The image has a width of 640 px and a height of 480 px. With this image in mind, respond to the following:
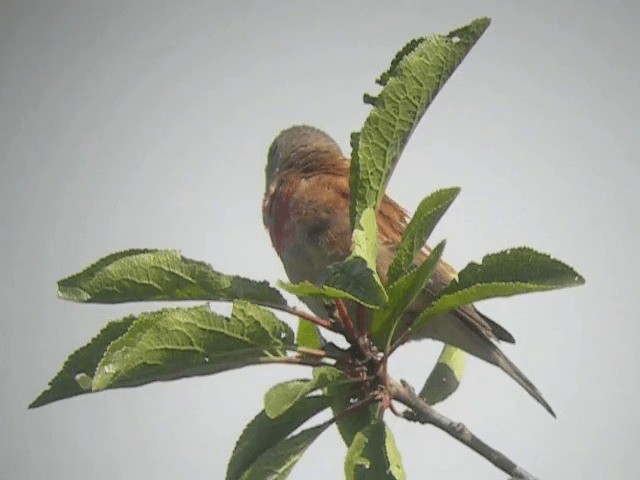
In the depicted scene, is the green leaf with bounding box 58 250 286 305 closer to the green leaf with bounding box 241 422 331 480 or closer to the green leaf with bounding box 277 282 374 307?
the green leaf with bounding box 277 282 374 307

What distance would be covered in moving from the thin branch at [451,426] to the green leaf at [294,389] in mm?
114

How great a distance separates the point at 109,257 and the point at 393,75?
2.03ft

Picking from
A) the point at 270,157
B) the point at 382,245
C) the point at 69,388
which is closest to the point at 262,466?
the point at 69,388

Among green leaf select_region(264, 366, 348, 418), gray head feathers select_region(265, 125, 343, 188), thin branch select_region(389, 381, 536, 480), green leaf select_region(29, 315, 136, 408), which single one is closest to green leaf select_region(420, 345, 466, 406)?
thin branch select_region(389, 381, 536, 480)

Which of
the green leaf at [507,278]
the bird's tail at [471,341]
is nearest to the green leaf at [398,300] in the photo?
the green leaf at [507,278]

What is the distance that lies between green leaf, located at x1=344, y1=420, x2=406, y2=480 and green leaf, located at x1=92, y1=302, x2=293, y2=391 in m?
0.21

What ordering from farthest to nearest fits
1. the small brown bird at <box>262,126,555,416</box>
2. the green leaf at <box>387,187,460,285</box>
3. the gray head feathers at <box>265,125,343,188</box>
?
1. the gray head feathers at <box>265,125,343,188</box>
2. the small brown bird at <box>262,126,555,416</box>
3. the green leaf at <box>387,187,460,285</box>

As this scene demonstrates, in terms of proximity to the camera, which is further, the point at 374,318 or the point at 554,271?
the point at 374,318

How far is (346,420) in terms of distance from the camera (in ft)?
5.38

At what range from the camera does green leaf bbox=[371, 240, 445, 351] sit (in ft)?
4.81

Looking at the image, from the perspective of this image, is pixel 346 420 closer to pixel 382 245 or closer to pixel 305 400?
pixel 305 400

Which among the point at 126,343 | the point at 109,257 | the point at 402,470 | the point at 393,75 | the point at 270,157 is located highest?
the point at 270,157

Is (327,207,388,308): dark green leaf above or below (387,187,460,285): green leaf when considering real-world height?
below

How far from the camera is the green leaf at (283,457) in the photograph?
155 cm
